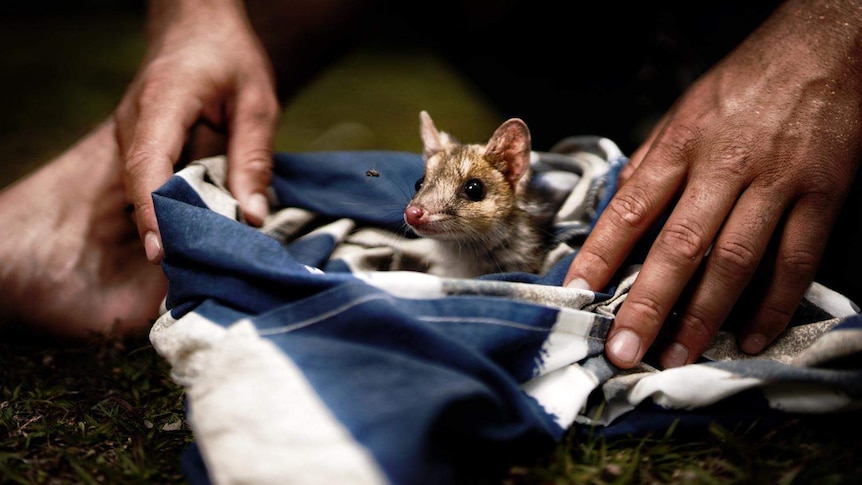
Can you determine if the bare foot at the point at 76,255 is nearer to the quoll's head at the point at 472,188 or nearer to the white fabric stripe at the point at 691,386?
the quoll's head at the point at 472,188

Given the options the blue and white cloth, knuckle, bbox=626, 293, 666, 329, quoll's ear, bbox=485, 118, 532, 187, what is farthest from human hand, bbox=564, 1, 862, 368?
quoll's ear, bbox=485, 118, 532, 187

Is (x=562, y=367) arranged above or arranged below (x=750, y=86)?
below

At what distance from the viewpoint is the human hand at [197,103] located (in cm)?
198

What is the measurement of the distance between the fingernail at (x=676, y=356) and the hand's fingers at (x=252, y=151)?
148 cm

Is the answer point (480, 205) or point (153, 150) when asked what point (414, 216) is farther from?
point (153, 150)

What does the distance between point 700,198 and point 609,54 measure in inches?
74.6

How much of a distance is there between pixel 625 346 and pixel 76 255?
2198mm

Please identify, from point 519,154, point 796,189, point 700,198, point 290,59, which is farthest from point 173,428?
point 290,59

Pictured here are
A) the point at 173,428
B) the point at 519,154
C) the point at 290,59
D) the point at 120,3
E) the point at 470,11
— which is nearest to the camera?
the point at 173,428

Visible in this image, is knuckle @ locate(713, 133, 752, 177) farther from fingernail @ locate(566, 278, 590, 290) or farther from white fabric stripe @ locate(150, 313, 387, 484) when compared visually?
white fabric stripe @ locate(150, 313, 387, 484)

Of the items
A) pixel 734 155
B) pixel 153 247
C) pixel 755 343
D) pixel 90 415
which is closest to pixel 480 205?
pixel 734 155

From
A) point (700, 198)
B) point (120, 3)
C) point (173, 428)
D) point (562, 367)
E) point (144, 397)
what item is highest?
point (700, 198)

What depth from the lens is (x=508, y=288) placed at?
1.49 m

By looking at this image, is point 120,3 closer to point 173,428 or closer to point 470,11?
point 470,11
